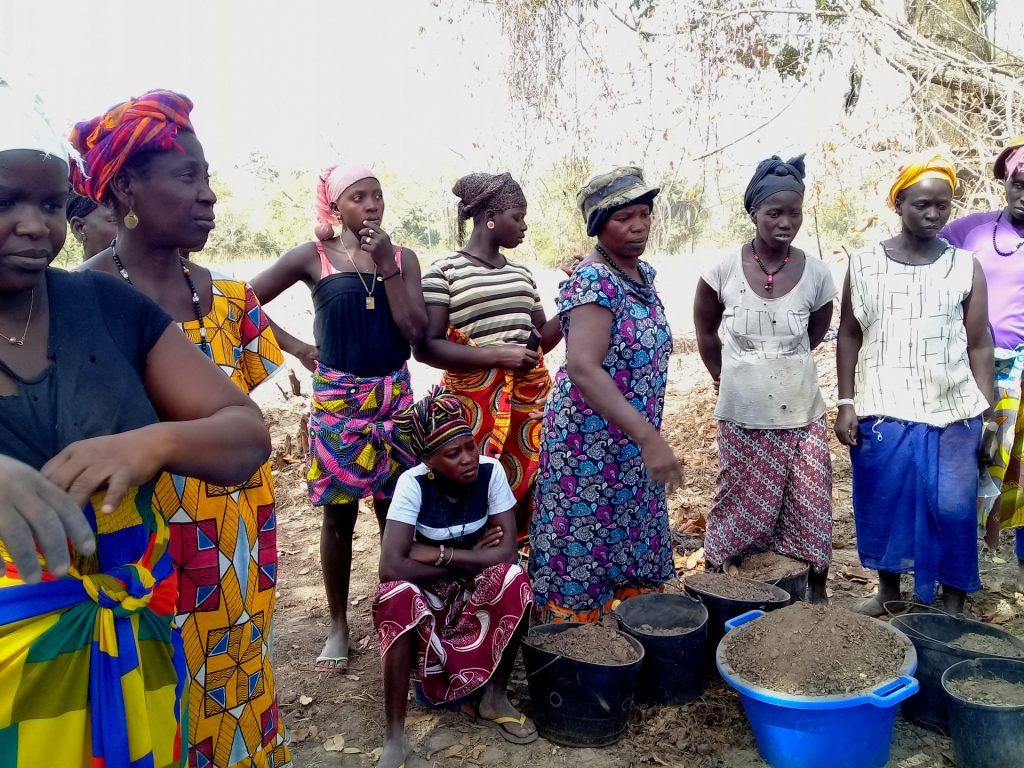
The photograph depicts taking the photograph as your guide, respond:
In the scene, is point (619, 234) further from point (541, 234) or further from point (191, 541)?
point (541, 234)

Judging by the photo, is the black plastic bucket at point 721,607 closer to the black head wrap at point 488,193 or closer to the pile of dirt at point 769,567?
the pile of dirt at point 769,567

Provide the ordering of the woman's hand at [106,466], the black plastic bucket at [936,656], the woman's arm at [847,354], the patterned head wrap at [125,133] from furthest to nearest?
1. the woman's arm at [847,354]
2. the black plastic bucket at [936,656]
3. the patterned head wrap at [125,133]
4. the woman's hand at [106,466]

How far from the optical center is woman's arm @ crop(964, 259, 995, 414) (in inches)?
138

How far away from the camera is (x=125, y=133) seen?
2.14m

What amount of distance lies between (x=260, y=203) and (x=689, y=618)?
23.3 metres

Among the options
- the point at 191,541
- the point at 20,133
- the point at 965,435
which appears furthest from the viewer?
the point at 965,435

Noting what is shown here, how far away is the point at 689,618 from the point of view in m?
3.21

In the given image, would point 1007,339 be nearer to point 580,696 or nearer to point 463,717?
point 580,696

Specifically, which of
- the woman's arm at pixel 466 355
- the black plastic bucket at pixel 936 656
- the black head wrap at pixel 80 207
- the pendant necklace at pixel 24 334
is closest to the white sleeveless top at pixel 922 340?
the black plastic bucket at pixel 936 656

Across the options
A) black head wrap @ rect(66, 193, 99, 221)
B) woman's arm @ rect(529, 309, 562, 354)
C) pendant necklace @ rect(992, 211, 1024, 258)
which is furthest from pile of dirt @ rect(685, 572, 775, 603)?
black head wrap @ rect(66, 193, 99, 221)

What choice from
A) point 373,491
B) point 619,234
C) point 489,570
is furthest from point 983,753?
point 373,491

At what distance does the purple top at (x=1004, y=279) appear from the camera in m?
3.75

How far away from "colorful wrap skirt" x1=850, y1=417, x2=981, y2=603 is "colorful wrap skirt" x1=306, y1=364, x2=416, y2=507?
2.14 m

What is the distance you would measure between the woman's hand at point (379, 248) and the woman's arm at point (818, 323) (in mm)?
1993
